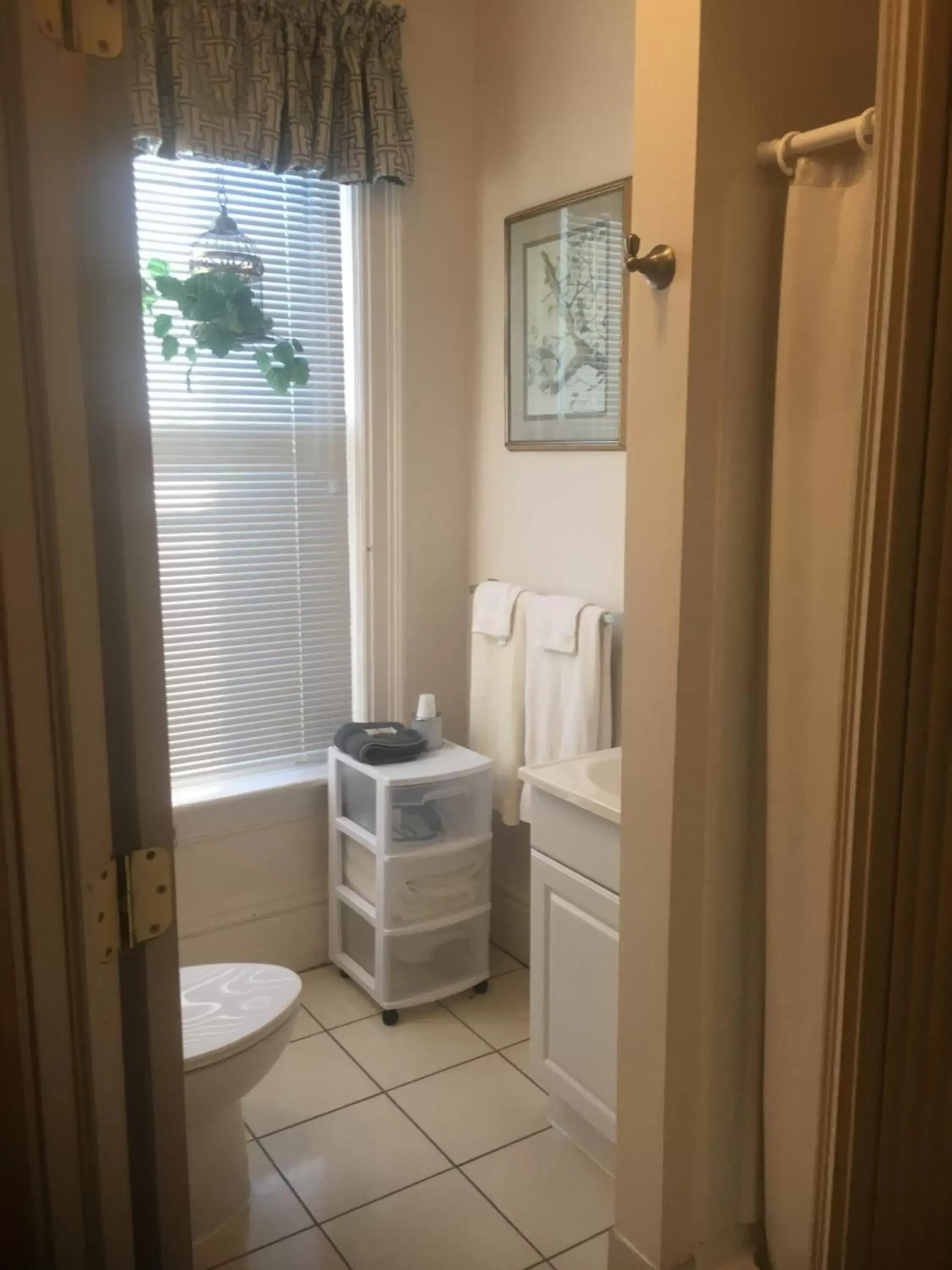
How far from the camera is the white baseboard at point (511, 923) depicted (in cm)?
304

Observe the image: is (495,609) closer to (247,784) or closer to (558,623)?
(558,623)

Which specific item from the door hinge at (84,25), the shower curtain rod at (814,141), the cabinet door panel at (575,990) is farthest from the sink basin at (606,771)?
the door hinge at (84,25)

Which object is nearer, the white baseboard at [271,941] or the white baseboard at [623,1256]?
the white baseboard at [623,1256]

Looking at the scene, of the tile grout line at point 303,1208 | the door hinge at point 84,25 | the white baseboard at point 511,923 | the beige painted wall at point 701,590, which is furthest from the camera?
the white baseboard at point 511,923

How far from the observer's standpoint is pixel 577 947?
7.05ft

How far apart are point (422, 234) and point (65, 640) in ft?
7.55

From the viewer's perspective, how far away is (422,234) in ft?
9.54

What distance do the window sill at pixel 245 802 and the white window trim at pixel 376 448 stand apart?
0.28 metres

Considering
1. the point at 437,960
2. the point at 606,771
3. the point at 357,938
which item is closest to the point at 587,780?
the point at 606,771

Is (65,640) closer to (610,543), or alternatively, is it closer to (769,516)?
(769,516)

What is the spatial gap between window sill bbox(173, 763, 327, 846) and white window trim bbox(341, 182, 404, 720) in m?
0.28

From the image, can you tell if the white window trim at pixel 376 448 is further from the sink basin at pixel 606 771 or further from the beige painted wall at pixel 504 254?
the sink basin at pixel 606 771

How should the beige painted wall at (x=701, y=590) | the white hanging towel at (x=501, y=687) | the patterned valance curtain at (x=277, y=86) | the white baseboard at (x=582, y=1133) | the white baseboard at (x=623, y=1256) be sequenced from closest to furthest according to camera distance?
the beige painted wall at (x=701, y=590)
the white baseboard at (x=623, y=1256)
the white baseboard at (x=582, y=1133)
the patterned valance curtain at (x=277, y=86)
the white hanging towel at (x=501, y=687)

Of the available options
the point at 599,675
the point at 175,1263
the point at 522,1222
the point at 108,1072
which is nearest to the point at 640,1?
the point at 599,675
